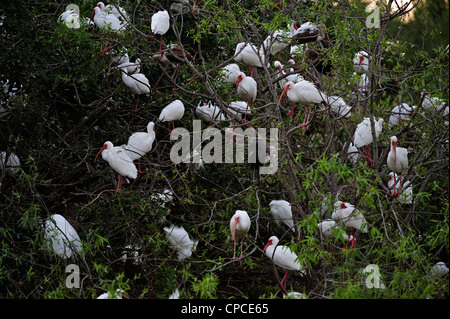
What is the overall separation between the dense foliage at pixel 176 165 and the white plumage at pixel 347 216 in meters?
0.10

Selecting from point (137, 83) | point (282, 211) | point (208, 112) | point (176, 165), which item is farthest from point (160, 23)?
point (282, 211)

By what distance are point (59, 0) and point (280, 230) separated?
236cm

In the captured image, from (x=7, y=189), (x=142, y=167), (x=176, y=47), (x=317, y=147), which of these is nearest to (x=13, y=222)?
(x=7, y=189)

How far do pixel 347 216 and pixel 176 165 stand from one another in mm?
1261

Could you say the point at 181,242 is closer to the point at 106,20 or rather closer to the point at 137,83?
the point at 137,83

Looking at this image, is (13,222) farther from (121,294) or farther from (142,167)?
(121,294)

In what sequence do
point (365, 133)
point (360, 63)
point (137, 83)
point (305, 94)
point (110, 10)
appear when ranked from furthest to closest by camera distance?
point (110, 10) → point (360, 63) → point (137, 83) → point (365, 133) → point (305, 94)

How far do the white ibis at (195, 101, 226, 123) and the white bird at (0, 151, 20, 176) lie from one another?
1292mm

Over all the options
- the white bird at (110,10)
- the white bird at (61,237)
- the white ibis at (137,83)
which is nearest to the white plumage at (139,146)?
the white ibis at (137,83)

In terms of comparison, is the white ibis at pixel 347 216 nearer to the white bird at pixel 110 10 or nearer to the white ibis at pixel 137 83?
the white ibis at pixel 137 83

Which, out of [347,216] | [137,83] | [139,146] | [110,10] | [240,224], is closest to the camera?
[240,224]

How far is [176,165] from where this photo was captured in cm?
407

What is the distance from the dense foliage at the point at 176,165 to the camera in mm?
3506

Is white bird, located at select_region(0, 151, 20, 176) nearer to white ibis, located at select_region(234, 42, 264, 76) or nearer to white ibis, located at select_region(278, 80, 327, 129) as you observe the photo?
white ibis, located at select_region(234, 42, 264, 76)
